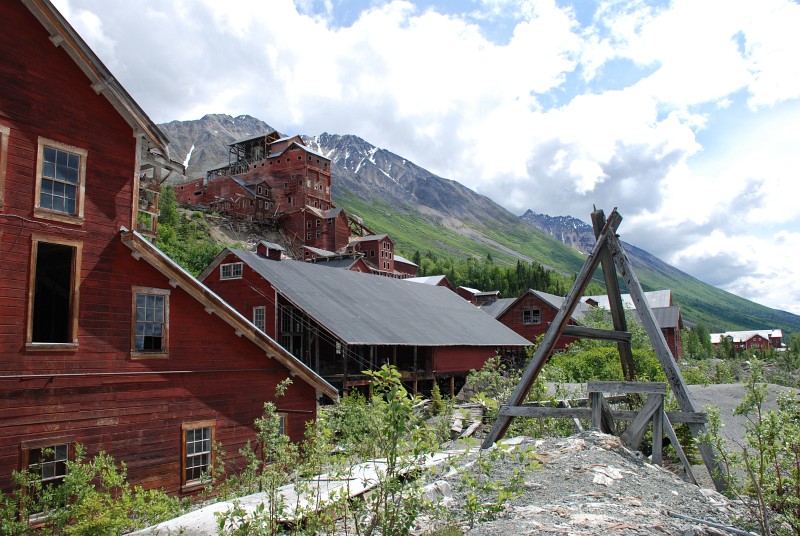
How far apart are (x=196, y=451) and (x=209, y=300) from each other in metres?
3.89

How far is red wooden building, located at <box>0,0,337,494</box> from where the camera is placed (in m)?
11.8

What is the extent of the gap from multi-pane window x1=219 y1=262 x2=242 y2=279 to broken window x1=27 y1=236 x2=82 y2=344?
43.2 feet

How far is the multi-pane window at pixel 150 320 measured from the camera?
1362cm

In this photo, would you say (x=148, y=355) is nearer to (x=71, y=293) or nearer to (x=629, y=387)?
(x=71, y=293)

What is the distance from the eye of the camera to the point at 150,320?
13.9 m

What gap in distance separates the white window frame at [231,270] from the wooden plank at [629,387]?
2304cm

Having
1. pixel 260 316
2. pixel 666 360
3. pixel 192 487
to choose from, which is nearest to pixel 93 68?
pixel 192 487

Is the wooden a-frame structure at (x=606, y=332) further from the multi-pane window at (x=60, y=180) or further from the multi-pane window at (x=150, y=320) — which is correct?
the multi-pane window at (x=60, y=180)

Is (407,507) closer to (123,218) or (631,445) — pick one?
(631,445)

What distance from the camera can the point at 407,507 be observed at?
18.0 feet

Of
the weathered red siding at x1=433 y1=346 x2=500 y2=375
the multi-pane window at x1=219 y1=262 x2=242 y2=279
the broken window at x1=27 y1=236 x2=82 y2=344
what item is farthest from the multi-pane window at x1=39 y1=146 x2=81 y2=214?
the weathered red siding at x1=433 y1=346 x2=500 y2=375

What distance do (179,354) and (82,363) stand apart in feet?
7.87

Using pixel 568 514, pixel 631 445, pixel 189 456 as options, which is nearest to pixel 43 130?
pixel 189 456

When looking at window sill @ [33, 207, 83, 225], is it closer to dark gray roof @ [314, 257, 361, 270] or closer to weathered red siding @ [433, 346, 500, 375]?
weathered red siding @ [433, 346, 500, 375]
